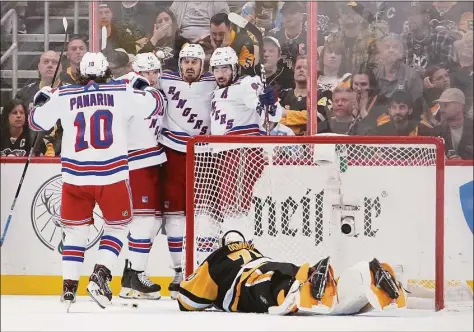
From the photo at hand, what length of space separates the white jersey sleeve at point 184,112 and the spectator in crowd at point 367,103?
84cm

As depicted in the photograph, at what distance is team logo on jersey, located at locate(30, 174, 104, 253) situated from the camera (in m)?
6.37

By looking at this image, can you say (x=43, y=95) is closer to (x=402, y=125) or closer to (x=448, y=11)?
(x=402, y=125)

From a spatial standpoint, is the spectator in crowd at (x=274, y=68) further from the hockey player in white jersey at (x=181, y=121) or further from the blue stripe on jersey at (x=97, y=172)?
the blue stripe on jersey at (x=97, y=172)

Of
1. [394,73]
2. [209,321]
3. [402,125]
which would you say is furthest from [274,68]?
[209,321]

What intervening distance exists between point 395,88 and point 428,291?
1568 mm

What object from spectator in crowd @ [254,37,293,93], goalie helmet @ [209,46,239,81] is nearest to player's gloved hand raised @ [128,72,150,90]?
goalie helmet @ [209,46,239,81]

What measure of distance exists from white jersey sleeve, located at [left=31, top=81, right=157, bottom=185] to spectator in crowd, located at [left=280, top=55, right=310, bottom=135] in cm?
106

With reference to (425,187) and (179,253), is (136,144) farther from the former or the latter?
(425,187)

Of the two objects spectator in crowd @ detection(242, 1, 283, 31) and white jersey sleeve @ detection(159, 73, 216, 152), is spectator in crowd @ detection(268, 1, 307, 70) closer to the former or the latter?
spectator in crowd @ detection(242, 1, 283, 31)

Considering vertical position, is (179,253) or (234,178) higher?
(234,178)

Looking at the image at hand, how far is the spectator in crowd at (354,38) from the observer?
249 inches

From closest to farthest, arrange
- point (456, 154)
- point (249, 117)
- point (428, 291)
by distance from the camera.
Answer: point (428, 291)
point (249, 117)
point (456, 154)

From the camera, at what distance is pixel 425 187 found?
5301 millimetres

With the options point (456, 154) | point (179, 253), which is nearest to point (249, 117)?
point (179, 253)
